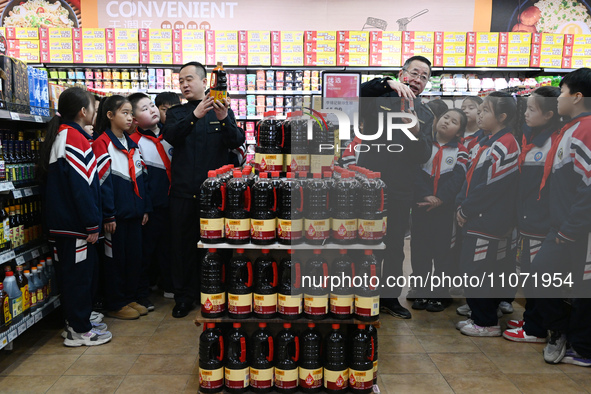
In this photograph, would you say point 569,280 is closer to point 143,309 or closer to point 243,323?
point 243,323

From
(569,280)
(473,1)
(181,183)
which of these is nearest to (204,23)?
(473,1)

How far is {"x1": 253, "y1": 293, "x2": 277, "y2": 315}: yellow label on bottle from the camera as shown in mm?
2395

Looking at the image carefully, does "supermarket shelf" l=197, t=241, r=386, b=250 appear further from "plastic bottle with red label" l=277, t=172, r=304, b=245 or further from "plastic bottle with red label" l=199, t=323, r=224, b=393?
"plastic bottle with red label" l=199, t=323, r=224, b=393

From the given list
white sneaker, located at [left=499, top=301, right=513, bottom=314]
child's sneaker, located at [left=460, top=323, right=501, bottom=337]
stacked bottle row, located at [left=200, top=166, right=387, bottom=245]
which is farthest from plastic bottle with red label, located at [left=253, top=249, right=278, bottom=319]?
white sneaker, located at [left=499, top=301, right=513, bottom=314]

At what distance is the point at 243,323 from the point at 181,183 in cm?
147

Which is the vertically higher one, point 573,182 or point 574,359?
point 573,182

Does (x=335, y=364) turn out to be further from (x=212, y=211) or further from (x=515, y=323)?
(x=515, y=323)

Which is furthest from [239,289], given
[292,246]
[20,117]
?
[20,117]

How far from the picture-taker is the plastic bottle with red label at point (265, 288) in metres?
2.40

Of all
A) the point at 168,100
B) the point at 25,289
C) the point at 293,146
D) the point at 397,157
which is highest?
the point at 168,100

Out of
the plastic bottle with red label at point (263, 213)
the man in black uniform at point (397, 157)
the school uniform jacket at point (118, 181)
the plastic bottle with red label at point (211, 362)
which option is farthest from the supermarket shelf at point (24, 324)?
the man in black uniform at point (397, 157)

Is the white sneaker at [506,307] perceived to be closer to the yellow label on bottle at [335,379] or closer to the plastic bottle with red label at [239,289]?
the yellow label on bottle at [335,379]

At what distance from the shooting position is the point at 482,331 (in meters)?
3.39

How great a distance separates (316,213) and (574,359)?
2.01m
